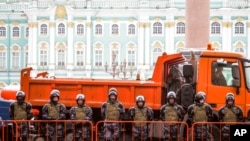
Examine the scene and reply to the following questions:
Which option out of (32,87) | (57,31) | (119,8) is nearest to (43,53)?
(57,31)

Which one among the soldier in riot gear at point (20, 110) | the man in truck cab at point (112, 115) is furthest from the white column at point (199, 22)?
the soldier in riot gear at point (20, 110)

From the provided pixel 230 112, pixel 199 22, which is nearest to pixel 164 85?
pixel 230 112

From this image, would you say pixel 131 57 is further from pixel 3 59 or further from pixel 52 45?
pixel 3 59

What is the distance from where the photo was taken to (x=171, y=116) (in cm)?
1070

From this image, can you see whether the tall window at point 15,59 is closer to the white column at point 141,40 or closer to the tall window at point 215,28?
the white column at point 141,40

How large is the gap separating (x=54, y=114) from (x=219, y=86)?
277 cm

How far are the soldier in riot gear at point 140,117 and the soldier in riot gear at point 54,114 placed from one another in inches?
43.7

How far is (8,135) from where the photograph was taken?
36.5ft

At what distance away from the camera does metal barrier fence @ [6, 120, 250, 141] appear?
10.5m

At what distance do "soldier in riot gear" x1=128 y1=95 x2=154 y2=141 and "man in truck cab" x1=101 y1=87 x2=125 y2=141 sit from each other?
206 millimetres

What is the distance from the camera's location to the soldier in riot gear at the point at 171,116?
10648mm

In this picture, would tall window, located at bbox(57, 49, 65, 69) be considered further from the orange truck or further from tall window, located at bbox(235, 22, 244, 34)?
the orange truck

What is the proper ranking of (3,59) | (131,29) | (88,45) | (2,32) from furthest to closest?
1. (2,32)
2. (3,59)
3. (131,29)
4. (88,45)

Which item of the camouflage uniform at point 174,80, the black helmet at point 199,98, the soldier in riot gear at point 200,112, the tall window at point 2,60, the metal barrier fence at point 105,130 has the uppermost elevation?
the tall window at point 2,60
